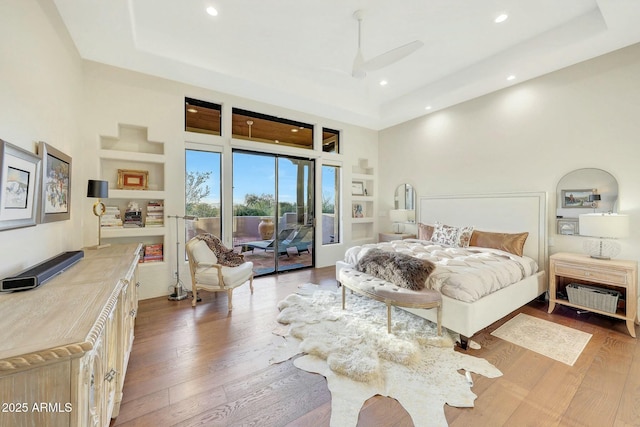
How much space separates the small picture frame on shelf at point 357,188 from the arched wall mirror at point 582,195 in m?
3.63

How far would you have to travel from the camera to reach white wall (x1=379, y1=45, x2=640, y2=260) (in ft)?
10.6

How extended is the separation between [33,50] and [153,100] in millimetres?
1882

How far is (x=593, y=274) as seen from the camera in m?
3.03

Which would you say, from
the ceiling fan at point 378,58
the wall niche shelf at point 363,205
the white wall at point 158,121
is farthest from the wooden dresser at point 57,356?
the wall niche shelf at point 363,205

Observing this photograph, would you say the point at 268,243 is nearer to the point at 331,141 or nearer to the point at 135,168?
the point at 135,168

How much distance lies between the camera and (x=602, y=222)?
117 inches

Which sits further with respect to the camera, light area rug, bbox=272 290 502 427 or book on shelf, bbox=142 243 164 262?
book on shelf, bbox=142 243 164 262

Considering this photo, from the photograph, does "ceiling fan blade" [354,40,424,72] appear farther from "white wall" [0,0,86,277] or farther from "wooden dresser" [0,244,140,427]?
"wooden dresser" [0,244,140,427]

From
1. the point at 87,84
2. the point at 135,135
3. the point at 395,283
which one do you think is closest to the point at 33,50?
the point at 87,84

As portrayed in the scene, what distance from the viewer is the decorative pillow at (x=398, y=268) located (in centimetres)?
269

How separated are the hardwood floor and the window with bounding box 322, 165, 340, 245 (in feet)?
10.4

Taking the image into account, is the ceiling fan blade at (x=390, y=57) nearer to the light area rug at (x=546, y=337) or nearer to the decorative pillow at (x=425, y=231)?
the decorative pillow at (x=425, y=231)

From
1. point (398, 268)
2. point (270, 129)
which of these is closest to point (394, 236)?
point (398, 268)

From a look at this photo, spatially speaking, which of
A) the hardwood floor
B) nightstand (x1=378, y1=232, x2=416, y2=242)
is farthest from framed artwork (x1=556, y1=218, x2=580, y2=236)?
nightstand (x1=378, y1=232, x2=416, y2=242)
